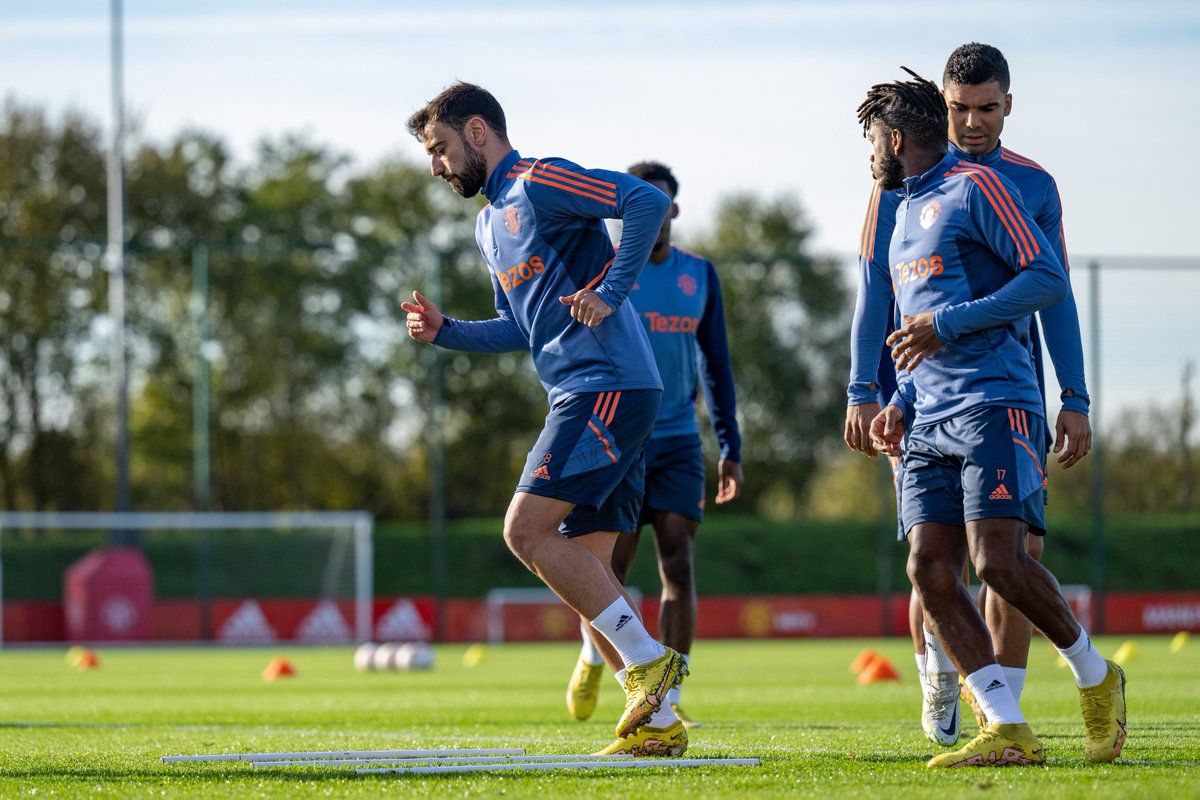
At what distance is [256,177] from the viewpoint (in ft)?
155

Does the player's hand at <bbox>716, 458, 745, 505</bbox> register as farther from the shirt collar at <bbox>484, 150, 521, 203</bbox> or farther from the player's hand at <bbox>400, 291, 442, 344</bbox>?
the shirt collar at <bbox>484, 150, 521, 203</bbox>

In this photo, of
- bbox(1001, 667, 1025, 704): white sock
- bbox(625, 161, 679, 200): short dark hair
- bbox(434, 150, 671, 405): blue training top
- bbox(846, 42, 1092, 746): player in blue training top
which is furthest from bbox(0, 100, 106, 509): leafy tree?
bbox(1001, 667, 1025, 704): white sock

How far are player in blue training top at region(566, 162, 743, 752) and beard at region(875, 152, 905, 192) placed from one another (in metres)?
2.11

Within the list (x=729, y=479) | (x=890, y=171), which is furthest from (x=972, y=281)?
(x=729, y=479)

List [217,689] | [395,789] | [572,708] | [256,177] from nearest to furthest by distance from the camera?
1. [395,789]
2. [572,708]
3. [217,689]
4. [256,177]

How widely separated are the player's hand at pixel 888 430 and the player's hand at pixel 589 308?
1011 millimetres

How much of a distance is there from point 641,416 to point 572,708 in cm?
248

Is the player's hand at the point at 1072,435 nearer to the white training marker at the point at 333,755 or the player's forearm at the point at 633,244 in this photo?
the player's forearm at the point at 633,244

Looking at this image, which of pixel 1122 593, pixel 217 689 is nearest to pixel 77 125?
pixel 1122 593

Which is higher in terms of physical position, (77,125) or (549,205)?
(77,125)

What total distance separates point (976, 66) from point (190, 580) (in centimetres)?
2308

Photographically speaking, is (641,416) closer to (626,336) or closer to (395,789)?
(626,336)

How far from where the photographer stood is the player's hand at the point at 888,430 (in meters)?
5.50

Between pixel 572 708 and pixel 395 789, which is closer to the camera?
pixel 395 789
